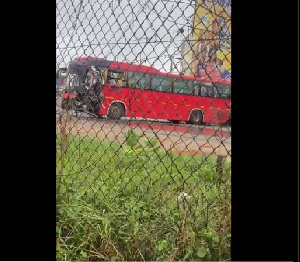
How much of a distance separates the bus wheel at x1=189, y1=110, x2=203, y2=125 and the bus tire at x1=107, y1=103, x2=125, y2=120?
381 millimetres

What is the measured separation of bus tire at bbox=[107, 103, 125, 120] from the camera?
233 centimetres

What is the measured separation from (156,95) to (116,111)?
268 millimetres

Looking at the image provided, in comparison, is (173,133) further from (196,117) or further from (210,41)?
(210,41)

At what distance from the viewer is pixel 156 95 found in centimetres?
224

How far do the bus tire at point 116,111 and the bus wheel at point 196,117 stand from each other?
0.38 m

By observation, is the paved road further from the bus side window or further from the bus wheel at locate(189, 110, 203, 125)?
the bus side window

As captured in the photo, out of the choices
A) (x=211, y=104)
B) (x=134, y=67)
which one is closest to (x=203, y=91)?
(x=211, y=104)

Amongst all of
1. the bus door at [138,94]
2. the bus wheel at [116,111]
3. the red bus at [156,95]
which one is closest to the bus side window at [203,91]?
the red bus at [156,95]
